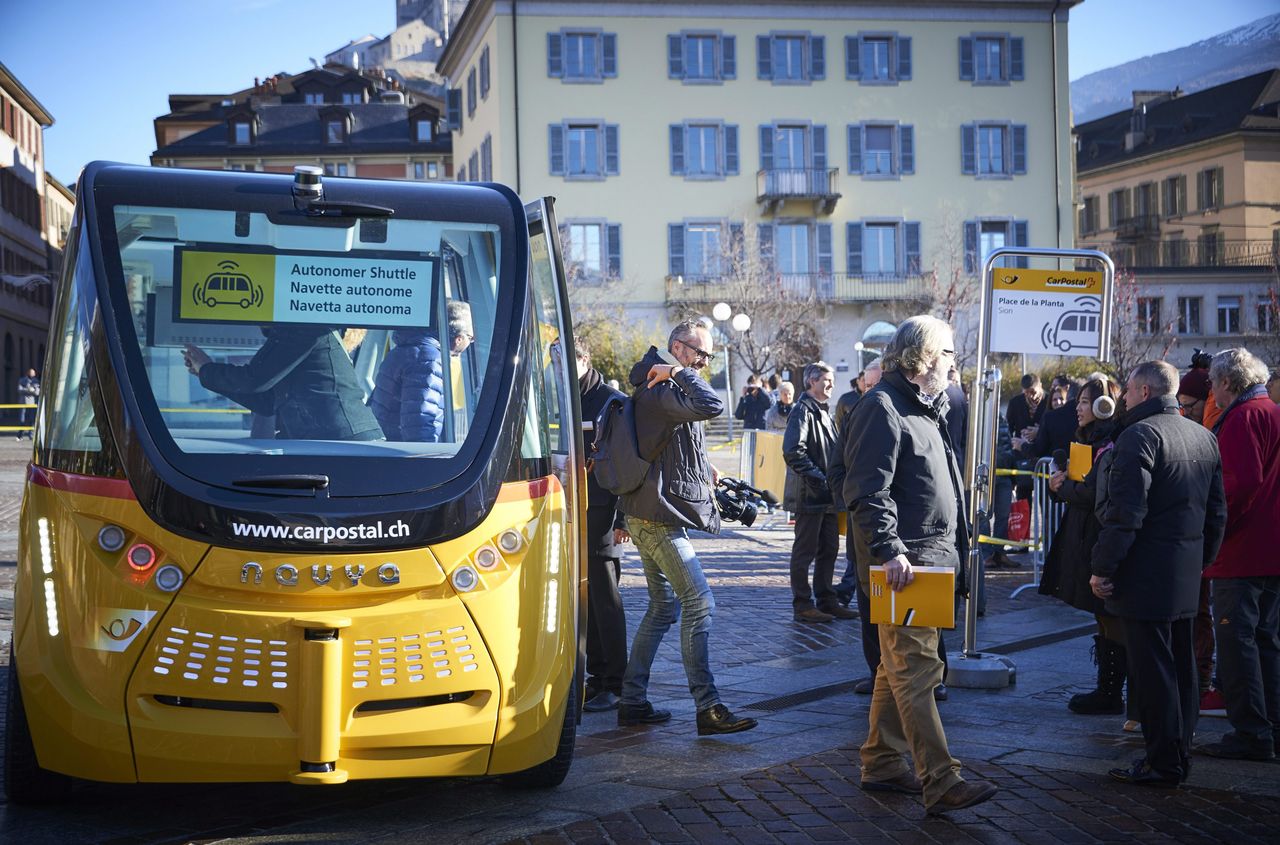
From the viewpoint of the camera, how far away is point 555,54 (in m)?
53.6

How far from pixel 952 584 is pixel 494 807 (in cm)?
194

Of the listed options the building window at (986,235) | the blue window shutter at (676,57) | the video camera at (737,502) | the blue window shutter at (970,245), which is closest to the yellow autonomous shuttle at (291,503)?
the video camera at (737,502)

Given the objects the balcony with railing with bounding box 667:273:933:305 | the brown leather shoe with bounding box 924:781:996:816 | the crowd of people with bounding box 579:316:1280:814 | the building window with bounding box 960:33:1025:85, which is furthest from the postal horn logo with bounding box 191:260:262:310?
the building window with bounding box 960:33:1025:85

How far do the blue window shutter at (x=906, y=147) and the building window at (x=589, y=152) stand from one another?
10381 millimetres

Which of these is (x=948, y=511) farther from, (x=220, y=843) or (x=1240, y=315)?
(x=1240, y=315)

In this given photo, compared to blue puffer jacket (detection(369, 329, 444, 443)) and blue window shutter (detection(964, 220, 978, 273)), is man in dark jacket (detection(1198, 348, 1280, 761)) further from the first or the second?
blue window shutter (detection(964, 220, 978, 273))

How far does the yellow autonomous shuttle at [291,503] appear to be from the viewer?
525 cm

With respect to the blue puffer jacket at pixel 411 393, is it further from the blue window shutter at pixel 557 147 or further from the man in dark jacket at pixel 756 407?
the blue window shutter at pixel 557 147

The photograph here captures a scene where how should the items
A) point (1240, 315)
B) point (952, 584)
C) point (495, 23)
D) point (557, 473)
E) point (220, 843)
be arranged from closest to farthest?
point (220, 843) → point (952, 584) → point (557, 473) → point (495, 23) → point (1240, 315)

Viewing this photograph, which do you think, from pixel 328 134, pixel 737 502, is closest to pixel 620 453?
pixel 737 502

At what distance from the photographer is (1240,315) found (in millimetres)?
64875

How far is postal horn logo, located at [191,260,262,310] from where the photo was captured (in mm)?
5859

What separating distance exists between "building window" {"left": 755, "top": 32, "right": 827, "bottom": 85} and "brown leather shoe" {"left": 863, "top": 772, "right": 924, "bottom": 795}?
5086 cm

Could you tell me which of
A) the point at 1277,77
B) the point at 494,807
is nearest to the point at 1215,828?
the point at 494,807
